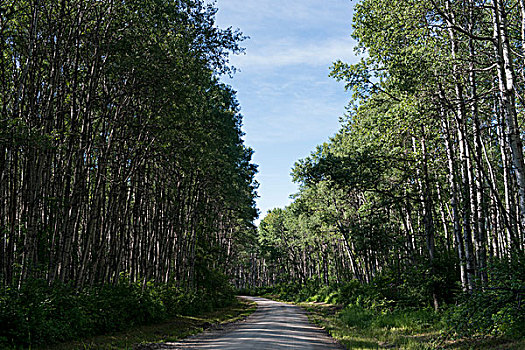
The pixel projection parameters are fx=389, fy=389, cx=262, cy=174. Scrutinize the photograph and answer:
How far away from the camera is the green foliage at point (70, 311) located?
28.1ft

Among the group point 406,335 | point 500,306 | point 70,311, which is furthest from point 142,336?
point 500,306

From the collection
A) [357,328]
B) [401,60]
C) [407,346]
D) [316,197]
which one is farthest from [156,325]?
[316,197]

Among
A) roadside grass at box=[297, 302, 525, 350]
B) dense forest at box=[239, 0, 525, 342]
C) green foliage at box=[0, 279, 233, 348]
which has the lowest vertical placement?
A: roadside grass at box=[297, 302, 525, 350]

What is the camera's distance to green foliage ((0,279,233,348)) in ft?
28.1

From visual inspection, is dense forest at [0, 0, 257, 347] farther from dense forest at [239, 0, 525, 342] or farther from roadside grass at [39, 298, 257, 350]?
dense forest at [239, 0, 525, 342]

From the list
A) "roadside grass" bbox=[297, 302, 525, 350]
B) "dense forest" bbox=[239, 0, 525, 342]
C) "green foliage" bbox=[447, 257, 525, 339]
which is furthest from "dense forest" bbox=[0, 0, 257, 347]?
"green foliage" bbox=[447, 257, 525, 339]

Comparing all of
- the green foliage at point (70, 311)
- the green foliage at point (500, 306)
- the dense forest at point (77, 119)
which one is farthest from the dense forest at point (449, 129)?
the green foliage at point (70, 311)

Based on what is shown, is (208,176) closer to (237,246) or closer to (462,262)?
(462,262)

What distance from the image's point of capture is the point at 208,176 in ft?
78.8

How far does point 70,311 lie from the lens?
10.5 m

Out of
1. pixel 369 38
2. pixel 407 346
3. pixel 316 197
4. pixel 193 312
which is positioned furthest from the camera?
pixel 316 197

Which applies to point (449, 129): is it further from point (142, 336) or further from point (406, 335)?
point (142, 336)

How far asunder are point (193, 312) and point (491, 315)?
53.3 feet

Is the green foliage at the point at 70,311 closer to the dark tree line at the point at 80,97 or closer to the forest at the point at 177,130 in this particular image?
the forest at the point at 177,130
